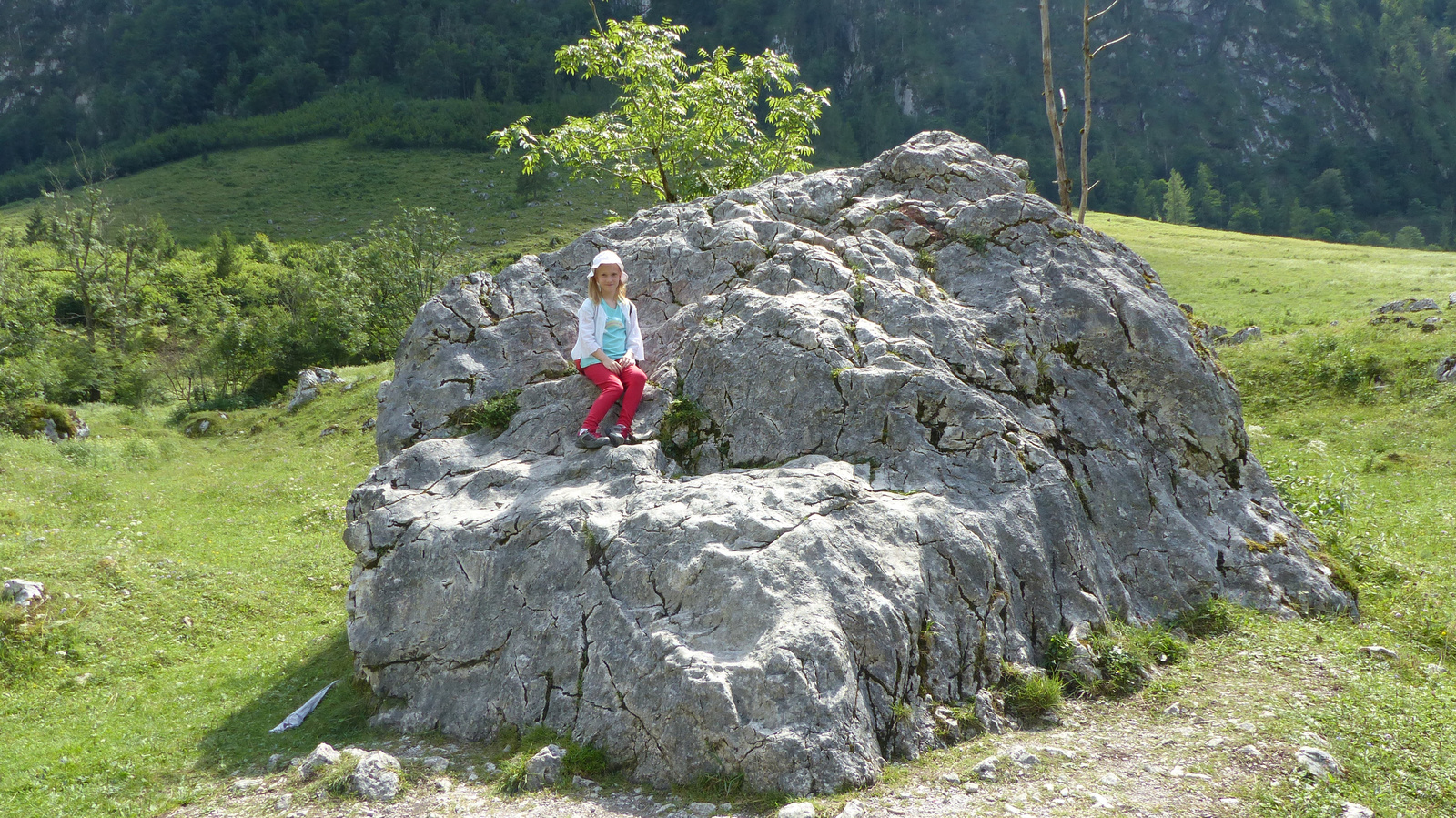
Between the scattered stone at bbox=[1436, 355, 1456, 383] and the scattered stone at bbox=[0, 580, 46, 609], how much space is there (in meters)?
32.8

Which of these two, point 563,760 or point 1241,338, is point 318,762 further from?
point 1241,338

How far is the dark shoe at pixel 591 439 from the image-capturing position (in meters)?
10.5

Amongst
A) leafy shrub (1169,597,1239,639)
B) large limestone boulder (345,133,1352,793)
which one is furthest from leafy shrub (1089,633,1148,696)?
leafy shrub (1169,597,1239,639)

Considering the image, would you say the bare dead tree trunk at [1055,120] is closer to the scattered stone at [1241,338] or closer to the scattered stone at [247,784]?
the scattered stone at [1241,338]

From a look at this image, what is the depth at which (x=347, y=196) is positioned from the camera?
119 meters

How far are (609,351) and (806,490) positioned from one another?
3668 mm

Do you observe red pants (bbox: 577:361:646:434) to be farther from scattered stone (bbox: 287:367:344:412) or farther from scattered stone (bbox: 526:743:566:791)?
scattered stone (bbox: 287:367:344:412)

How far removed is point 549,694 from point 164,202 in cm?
14082

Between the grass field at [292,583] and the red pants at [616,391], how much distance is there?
14.9ft

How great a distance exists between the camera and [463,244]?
315 feet

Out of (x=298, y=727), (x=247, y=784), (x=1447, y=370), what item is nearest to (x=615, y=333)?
(x=298, y=727)

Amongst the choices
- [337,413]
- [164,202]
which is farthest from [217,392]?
[164,202]

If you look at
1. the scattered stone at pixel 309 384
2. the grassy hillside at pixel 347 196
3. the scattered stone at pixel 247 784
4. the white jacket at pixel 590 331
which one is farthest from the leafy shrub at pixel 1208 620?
the grassy hillside at pixel 347 196

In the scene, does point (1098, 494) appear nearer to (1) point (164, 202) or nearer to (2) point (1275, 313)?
(2) point (1275, 313)
